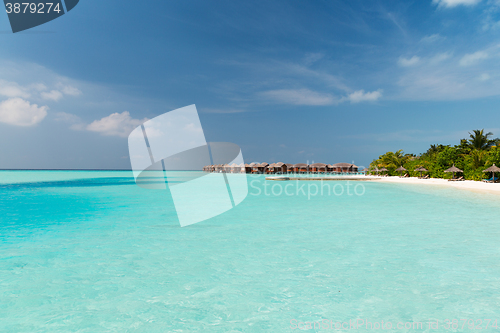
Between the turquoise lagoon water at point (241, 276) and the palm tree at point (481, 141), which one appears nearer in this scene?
the turquoise lagoon water at point (241, 276)

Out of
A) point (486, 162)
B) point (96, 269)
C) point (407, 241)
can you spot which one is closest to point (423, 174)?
point (486, 162)

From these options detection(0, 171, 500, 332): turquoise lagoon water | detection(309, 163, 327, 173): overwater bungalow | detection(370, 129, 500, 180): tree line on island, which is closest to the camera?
detection(0, 171, 500, 332): turquoise lagoon water

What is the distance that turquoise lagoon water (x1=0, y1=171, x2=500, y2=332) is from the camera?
3.54 m

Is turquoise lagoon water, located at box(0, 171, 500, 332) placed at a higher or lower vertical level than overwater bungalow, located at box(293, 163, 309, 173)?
lower

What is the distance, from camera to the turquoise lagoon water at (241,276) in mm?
3537

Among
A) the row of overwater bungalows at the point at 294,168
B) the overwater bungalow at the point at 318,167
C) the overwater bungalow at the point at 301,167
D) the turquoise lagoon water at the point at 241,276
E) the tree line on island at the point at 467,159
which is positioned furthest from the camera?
the overwater bungalow at the point at 301,167

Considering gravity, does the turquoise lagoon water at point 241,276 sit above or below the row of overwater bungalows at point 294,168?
below

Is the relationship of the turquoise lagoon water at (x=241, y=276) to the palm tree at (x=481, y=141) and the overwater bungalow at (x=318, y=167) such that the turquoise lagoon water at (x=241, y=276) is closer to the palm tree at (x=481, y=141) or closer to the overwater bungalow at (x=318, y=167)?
the palm tree at (x=481, y=141)

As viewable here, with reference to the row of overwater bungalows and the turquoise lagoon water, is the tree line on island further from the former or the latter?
the turquoise lagoon water

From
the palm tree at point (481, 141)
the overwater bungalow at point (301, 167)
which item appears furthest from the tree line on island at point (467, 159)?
the overwater bungalow at point (301, 167)

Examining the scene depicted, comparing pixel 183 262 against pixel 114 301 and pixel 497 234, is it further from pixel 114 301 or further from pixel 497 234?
pixel 497 234

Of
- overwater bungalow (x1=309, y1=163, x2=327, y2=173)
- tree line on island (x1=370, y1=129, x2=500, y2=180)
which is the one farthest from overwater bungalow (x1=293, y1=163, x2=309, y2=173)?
tree line on island (x1=370, y1=129, x2=500, y2=180)

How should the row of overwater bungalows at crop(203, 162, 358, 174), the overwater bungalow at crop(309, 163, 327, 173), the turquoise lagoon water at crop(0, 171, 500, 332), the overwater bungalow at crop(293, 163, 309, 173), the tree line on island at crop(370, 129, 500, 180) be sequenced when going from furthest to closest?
the overwater bungalow at crop(293, 163, 309, 173)
the row of overwater bungalows at crop(203, 162, 358, 174)
the overwater bungalow at crop(309, 163, 327, 173)
the tree line on island at crop(370, 129, 500, 180)
the turquoise lagoon water at crop(0, 171, 500, 332)

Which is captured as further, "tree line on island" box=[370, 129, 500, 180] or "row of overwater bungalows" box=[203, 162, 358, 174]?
"row of overwater bungalows" box=[203, 162, 358, 174]
